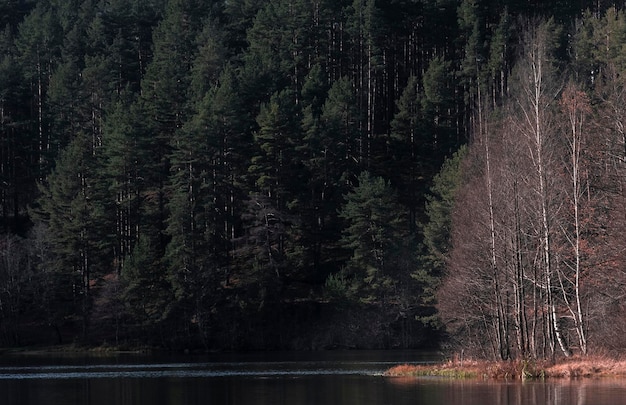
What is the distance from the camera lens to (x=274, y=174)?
311ft

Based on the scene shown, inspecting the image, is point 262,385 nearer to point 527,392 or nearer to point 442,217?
point 527,392

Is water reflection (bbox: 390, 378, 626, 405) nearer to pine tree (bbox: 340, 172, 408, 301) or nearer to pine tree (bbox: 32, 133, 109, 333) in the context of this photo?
pine tree (bbox: 340, 172, 408, 301)

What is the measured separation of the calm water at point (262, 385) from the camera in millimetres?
33531

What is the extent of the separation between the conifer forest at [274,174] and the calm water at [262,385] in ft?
34.4

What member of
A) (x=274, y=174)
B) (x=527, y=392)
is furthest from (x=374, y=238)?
(x=527, y=392)

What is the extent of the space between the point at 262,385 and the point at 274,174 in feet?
165

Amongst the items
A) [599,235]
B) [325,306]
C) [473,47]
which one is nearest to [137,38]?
[473,47]

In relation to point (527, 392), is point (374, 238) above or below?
above

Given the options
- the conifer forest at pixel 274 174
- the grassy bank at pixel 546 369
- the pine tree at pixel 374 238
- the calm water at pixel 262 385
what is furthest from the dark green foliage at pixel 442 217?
the grassy bank at pixel 546 369

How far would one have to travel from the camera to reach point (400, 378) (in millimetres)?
46125

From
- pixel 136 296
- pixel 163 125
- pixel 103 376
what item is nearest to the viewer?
pixel 103 376

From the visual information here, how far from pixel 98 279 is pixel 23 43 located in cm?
4476

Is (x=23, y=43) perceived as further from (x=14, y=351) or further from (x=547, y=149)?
(x=547, y=149)

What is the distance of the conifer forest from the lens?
87062 mm
